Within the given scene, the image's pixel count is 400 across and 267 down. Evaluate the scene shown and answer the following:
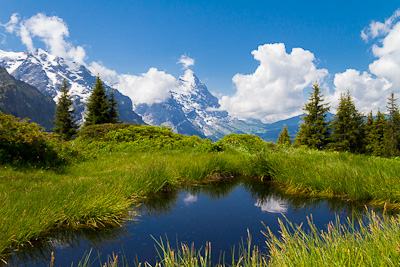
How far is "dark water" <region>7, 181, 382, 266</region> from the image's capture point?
370 centimetres

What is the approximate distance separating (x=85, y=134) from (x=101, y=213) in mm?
15886

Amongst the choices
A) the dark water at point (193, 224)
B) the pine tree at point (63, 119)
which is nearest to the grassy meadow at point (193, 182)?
the dark water at point (193, 224)

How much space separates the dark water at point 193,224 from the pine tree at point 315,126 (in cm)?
3697

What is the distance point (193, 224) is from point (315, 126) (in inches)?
1626

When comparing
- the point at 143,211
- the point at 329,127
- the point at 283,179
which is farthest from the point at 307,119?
the point at 143,211

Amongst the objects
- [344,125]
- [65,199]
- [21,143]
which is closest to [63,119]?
[21,143]

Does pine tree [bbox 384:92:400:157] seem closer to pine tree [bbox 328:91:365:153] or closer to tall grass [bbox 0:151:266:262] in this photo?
pine tree [bbox 328:91:365:153]

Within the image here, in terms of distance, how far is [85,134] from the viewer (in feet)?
61.5

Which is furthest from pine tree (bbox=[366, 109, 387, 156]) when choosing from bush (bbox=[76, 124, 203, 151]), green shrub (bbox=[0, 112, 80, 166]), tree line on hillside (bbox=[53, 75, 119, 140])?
green shrub (bbox=[0, 112, 80, 166])

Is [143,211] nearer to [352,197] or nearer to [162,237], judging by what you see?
[162,237]

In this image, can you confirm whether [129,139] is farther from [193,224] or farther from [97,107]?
[97,107]

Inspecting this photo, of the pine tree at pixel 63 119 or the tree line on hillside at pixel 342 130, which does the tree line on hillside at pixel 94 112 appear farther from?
the tree line on hillside at pixel 342 130

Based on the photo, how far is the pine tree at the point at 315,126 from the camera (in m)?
39.7

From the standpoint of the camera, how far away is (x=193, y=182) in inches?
351
